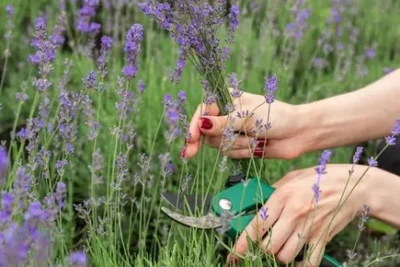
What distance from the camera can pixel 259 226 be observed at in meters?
1.69

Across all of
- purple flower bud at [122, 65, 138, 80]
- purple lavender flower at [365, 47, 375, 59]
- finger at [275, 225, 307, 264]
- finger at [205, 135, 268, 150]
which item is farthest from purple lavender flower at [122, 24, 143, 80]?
purple lavender flower at [365, 47, 375, 59]

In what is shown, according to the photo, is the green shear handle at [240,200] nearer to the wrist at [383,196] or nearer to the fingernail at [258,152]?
the fingernail at [258,152]

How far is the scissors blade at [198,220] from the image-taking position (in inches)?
68.0

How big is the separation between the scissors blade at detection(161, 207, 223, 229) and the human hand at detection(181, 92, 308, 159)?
144mm

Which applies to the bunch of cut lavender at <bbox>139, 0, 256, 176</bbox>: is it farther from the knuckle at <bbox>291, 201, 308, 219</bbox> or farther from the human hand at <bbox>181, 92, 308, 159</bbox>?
the knuckle at <bbox>291, 201, 308, 219</bbox>

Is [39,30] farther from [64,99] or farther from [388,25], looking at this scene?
[388,25]

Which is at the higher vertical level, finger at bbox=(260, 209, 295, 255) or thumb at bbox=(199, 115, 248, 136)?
thumb at bbox=(199, 115, 248, 136)

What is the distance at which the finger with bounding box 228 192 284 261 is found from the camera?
1.68 meters

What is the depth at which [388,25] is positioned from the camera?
416 cm

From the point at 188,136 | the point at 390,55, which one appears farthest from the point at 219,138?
the point at 390,55

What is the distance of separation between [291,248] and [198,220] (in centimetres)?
22

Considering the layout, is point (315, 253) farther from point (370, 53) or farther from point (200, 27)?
point (370, 53)

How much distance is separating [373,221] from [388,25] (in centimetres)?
176

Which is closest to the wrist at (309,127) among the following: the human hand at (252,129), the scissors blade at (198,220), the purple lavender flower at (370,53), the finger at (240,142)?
the human hand at (252,129)
